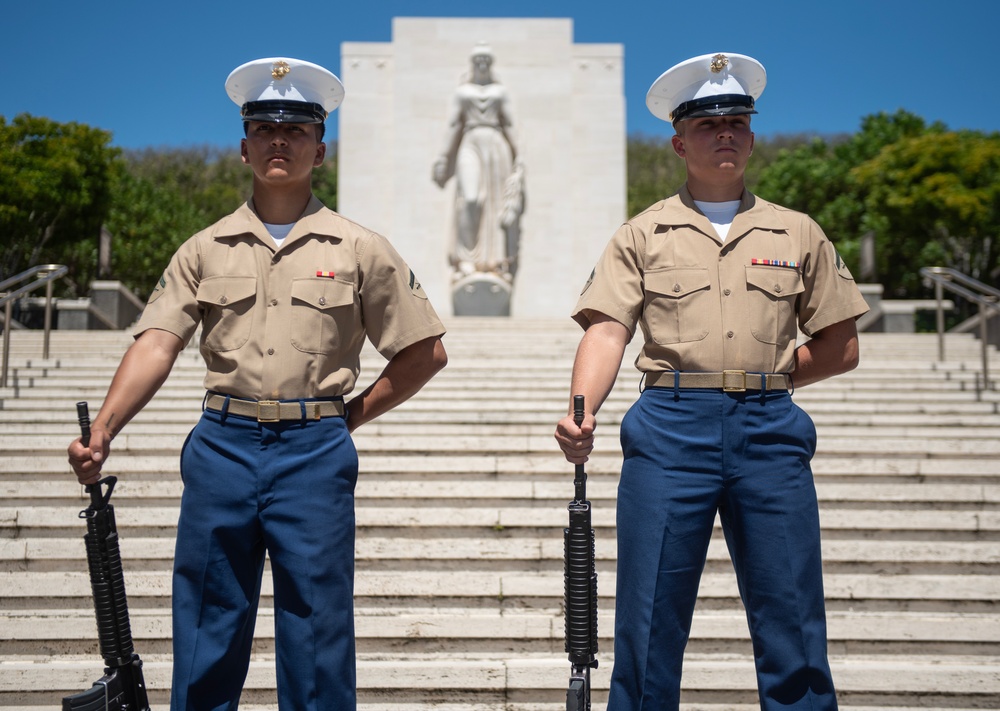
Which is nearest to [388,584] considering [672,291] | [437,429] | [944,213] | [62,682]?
[62,682]

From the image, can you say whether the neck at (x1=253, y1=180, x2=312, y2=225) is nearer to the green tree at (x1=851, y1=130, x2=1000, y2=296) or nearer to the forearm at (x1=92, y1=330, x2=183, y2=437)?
the forearm at (x1=92, y1=330, x2=183, y2=437)

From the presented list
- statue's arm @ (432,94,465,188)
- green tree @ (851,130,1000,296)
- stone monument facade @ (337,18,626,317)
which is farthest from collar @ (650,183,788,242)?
green tree @ (851,130,1000,296)

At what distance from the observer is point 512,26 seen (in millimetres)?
17047

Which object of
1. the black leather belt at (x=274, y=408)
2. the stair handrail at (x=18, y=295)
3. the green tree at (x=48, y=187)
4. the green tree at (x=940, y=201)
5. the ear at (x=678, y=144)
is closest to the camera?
the black leather belt at (x=274, y=408)

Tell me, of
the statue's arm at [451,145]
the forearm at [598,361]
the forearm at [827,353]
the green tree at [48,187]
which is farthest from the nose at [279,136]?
the green tree at [48,187]

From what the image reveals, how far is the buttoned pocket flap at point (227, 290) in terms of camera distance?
2.75 meters

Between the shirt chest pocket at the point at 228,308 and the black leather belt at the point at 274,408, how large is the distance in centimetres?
16

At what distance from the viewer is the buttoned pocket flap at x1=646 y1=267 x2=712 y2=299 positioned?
282cm

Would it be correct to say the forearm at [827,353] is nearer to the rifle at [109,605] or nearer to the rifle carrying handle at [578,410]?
the rifle carrying handle at [578,410]

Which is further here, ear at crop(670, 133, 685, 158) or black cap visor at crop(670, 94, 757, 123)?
ear at crop(670, 133, 685, 158)

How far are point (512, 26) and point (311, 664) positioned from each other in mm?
16083

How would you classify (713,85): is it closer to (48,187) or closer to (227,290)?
(227,290)

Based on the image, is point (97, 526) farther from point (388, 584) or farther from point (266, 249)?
point (388, 584)

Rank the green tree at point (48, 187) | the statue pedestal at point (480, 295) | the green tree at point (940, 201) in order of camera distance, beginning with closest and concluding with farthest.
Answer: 1. the statue pedestal at point (480, 295)
2. the green tree at point (48, 187)
3. the green tree at point (940, 201)
